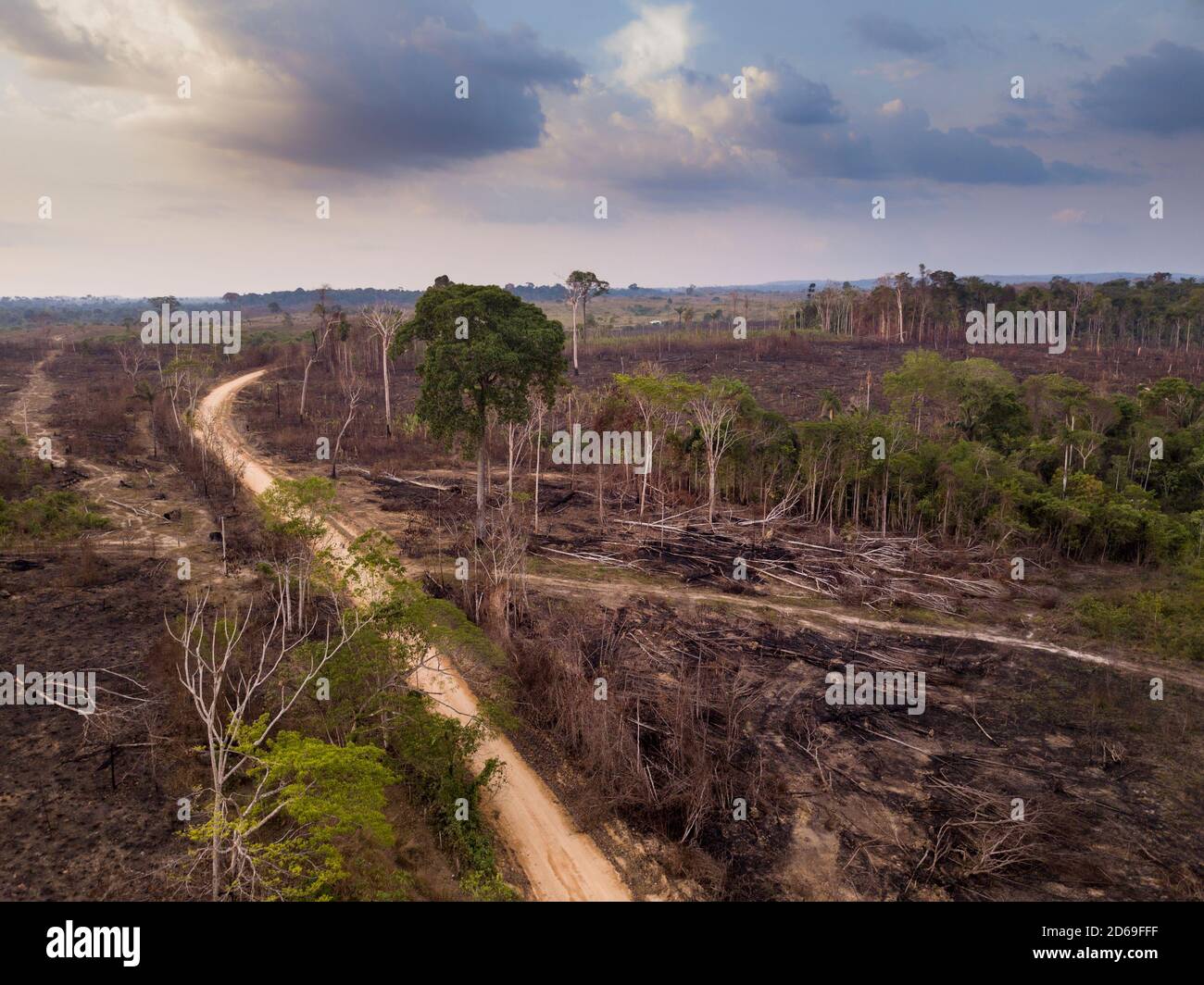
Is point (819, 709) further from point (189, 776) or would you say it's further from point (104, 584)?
point (104, 584)

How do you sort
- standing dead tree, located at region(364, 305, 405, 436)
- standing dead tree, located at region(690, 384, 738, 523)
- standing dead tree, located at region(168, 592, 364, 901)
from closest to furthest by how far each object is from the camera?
1. standing dead tree, located at region(168, 592, 364, 901)
2. standing dead tree, located at region(690, 384, 738, 523)
3. standing dead tree, located at region(364, 305, 405, 436)

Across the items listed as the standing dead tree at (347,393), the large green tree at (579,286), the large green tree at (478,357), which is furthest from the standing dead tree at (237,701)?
the large green tree at (579,286)

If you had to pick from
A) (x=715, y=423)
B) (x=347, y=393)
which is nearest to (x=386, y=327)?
(x=347, y=393)

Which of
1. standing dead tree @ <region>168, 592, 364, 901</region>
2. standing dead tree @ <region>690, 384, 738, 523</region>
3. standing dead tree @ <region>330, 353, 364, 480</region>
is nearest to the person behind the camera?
standing dead tree @ <region>168, 592, 364, 901</region>

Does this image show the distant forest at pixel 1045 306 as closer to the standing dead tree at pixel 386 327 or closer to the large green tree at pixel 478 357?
the standing dead tree at pixel 386 327

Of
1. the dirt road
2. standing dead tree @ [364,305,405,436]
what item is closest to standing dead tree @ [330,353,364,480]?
standing dead tree @ [364,305,405,436]

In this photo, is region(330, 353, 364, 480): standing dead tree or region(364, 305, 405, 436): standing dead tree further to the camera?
region(364, 305, 405, 436): standing dead tree

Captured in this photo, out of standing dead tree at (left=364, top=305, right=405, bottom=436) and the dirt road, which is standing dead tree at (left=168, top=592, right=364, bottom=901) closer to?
the dirt road
